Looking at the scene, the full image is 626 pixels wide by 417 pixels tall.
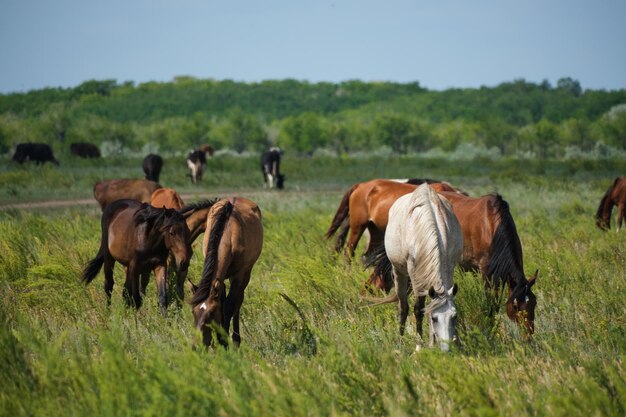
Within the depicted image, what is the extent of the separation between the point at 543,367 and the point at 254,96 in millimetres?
197121

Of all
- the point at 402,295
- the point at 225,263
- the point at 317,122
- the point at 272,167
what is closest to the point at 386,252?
the point at 402,295

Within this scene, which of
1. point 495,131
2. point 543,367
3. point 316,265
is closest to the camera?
point 543,367

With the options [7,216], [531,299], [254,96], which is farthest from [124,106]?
[531,299]

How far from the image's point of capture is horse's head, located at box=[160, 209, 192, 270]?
823cm

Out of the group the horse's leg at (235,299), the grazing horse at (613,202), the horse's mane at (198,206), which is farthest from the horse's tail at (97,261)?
the grazing horse at (613,202)

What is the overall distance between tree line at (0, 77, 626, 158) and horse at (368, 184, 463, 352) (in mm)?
76945

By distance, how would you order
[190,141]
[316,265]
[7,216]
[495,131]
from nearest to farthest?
[316,265] → [7,216] → [495,131] → [190,141]

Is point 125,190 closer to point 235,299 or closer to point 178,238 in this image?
point 178,238

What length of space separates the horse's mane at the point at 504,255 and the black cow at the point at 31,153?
3530 cm

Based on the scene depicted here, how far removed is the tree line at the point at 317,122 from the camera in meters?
95.6

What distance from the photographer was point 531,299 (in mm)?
7234

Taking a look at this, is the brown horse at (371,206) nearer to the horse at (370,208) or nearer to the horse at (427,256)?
the horse at (370,208)

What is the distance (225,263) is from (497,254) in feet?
9.93

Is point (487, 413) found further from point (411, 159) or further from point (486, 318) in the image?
point (411, 159)
